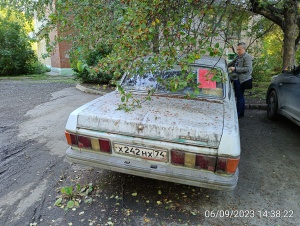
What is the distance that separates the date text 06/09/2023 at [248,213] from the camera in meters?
2.75

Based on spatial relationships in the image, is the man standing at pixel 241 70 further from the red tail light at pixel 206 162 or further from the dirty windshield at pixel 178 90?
the red tail light at pixel 206 162

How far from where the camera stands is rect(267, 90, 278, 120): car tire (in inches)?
232

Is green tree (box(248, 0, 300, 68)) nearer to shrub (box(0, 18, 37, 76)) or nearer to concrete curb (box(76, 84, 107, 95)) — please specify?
concrete curb (box(76, 84, 107, 95))

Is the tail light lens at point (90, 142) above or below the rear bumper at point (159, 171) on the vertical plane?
above

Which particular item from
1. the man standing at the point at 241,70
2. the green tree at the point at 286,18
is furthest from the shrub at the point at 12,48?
the man standing at the point at 241,70

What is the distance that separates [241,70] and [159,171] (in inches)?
151

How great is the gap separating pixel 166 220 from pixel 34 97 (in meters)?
7.41

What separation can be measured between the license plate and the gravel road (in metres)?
0.68

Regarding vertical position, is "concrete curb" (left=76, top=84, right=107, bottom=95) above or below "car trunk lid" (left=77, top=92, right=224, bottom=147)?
below

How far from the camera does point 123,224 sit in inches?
101

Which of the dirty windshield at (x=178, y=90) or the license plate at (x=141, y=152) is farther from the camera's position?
the dirty windshield at (x=178, y=90)

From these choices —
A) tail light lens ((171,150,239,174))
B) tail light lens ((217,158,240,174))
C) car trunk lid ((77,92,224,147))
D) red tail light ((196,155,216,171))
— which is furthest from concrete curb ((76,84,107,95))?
tail light lens ((217,158,240,174))

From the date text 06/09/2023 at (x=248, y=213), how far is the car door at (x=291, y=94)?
257cm

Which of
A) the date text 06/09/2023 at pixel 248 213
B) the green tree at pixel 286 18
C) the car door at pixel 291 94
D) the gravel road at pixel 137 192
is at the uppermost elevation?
the green tree at pixel 286 18
